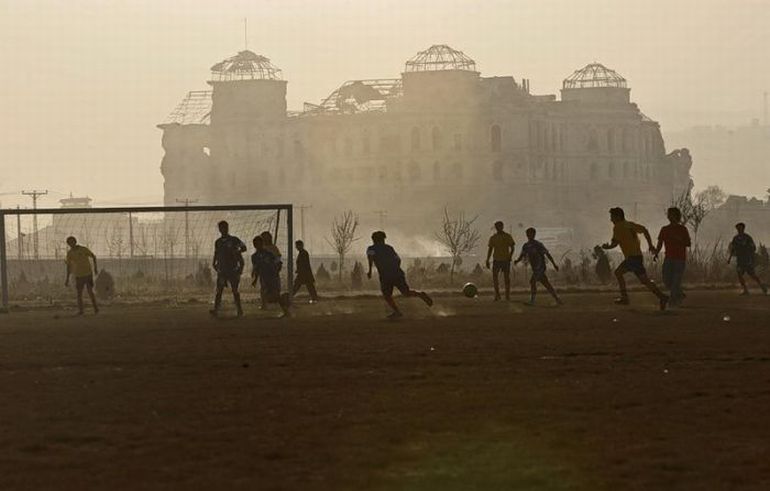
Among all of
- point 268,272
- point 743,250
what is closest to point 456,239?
point 743,250

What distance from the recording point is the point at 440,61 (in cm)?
18050

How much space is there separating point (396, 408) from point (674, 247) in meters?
13.6

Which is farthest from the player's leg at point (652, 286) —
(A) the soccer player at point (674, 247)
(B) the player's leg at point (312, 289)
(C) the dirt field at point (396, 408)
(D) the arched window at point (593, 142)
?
(D) the arched window at point (593, 142)

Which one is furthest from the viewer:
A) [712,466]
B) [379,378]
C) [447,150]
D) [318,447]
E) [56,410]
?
[447,150]

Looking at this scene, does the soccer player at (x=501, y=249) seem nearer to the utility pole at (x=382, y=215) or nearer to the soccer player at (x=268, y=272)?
the soccer player at (x=268, y=272)

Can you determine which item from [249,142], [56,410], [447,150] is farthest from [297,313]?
[249,142]

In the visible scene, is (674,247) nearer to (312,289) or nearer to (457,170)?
(312,289)

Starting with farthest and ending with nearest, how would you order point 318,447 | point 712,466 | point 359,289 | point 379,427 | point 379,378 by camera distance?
point 359,289
point 379,378
point 379,427
point 318,447
point 712,466

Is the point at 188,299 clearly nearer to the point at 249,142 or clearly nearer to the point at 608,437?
the point at 608,437

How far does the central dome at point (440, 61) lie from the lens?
592 feet

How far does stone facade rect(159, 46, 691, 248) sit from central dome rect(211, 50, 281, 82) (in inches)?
6.7

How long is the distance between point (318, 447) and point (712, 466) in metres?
2.42

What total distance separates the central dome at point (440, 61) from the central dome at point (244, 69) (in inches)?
759

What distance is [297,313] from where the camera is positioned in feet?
98.5
